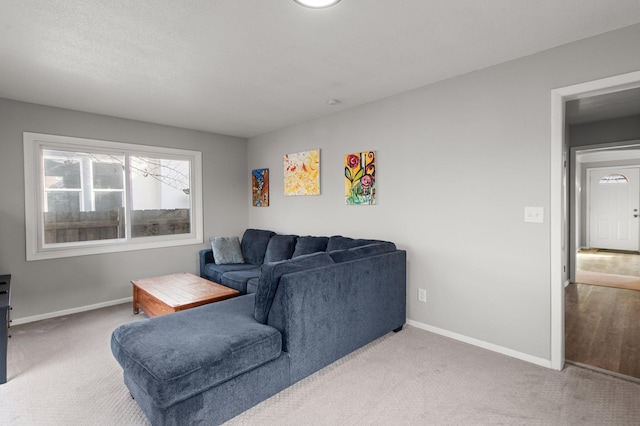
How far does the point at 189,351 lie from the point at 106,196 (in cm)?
325

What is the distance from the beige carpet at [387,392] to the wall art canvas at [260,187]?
2.91m

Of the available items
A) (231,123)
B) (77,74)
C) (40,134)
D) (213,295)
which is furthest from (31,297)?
(231,123)

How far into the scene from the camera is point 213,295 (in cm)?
317

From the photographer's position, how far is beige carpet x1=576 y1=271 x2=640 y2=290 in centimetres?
477

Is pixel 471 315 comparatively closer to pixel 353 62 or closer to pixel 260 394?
pixel 260 394

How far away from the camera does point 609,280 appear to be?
16.6 feet

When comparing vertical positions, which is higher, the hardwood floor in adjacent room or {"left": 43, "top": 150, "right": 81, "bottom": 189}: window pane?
{"left": 43, "top": 150, "right": 81, "bottom": 189}: window pane

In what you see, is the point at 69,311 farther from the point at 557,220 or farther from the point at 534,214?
the point at 557,220

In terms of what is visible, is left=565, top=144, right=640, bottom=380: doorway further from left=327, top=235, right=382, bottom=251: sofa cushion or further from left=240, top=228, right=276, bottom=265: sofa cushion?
left=240, top=228, right=276, bottom=265: sofa cushion

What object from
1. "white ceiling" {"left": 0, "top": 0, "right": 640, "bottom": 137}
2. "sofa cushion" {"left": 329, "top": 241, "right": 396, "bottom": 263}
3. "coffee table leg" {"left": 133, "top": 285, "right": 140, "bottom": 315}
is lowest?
"coffee table leg" {"left": 133, "top": 285, "right": 140, "bottom": 315}

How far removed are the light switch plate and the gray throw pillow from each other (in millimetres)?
3535

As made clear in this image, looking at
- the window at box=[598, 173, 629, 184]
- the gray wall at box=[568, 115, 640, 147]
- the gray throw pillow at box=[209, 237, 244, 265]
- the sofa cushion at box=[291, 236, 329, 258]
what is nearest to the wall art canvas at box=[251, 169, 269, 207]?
the gray throw pillow at box=[209, 237, 244, 265]

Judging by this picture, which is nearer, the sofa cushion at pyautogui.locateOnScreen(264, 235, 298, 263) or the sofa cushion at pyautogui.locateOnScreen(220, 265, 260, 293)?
the sofa cushion at pyautogui.locateOnScreen(220, 265, 260, 293)

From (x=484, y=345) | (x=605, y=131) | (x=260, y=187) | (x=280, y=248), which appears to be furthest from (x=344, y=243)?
(x=605, y=131)
